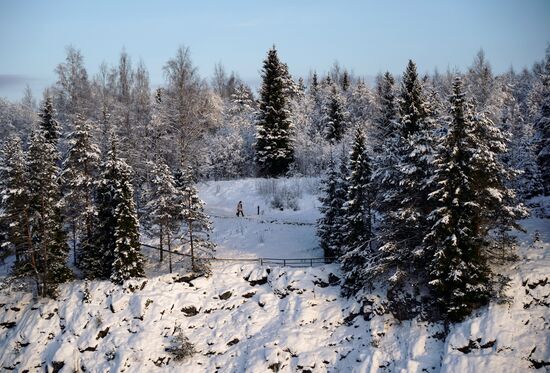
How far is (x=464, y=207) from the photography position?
21.3 meters

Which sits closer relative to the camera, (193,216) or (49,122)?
(193,216)

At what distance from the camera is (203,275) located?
2922cm

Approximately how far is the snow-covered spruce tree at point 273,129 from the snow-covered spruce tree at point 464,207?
88.1 feet

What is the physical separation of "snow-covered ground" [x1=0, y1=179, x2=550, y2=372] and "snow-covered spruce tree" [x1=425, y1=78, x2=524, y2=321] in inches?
47.8

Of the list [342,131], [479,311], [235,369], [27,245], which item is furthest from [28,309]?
[342,131]

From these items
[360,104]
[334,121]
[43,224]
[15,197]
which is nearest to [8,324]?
[43,224]

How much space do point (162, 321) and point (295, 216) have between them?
1633cm

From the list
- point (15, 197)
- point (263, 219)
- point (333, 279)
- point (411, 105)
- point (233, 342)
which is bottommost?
point (233, 342)

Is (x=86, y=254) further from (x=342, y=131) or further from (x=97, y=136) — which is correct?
(x=342, y=131)

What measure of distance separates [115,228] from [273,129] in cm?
2311

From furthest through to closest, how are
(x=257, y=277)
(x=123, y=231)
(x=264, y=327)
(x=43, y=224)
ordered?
(x=43, y=224) < (x=257, y=277) < (x=123, y=231) < (x=264, y=327)

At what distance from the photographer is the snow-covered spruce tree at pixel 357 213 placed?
25.7 m

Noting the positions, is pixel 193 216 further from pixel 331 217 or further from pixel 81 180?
pixel 331 217

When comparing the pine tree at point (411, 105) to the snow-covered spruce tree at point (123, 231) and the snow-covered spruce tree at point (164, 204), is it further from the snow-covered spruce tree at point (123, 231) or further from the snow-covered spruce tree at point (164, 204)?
the snow-covered spruce tree at point (123, 231)
